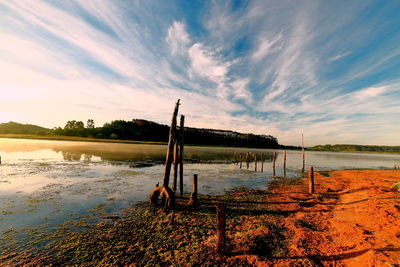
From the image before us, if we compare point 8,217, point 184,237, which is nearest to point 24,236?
point 8,217

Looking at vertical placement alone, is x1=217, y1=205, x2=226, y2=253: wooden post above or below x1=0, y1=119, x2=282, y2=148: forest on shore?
below

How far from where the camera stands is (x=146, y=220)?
8062 millimetres

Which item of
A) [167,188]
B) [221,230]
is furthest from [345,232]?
[167,188]

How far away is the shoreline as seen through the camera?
5234mm

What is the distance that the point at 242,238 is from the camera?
6477mm

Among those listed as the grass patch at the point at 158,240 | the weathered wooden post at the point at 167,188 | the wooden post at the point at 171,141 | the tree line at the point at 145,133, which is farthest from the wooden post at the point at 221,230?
the tree line at the point at 145,133

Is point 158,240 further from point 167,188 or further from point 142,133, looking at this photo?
point 142,133

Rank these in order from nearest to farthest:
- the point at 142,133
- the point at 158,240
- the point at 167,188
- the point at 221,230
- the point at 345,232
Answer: the point at 221,230
the point at 158,240
the point at 345,232
the point at 167,188
the point at 142,133

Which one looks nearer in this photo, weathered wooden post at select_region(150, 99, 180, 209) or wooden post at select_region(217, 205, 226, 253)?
wooden post at select_region(217, 205, 226, 253)

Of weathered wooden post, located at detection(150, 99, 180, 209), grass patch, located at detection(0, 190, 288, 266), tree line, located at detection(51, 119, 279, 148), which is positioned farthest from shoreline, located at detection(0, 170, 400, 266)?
tree line, located at detection(51, 119, 279, 148)

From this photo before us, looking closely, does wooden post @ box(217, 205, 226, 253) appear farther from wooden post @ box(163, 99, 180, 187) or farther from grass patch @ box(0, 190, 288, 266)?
wooden post @ box(163, 99, 180, 187)

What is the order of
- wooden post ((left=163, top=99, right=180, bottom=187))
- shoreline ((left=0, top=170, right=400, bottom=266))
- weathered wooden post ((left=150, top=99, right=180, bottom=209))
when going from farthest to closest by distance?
wooden post ((left=163, top=99, right=180, bottom=187))
weathered wooden post ((left=150, top=99, right=180, bottom=209))
shoreline ((left=0, top=170, right=400, bottom=266))

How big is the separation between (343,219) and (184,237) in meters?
8.32

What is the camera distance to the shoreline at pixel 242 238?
206 inches
